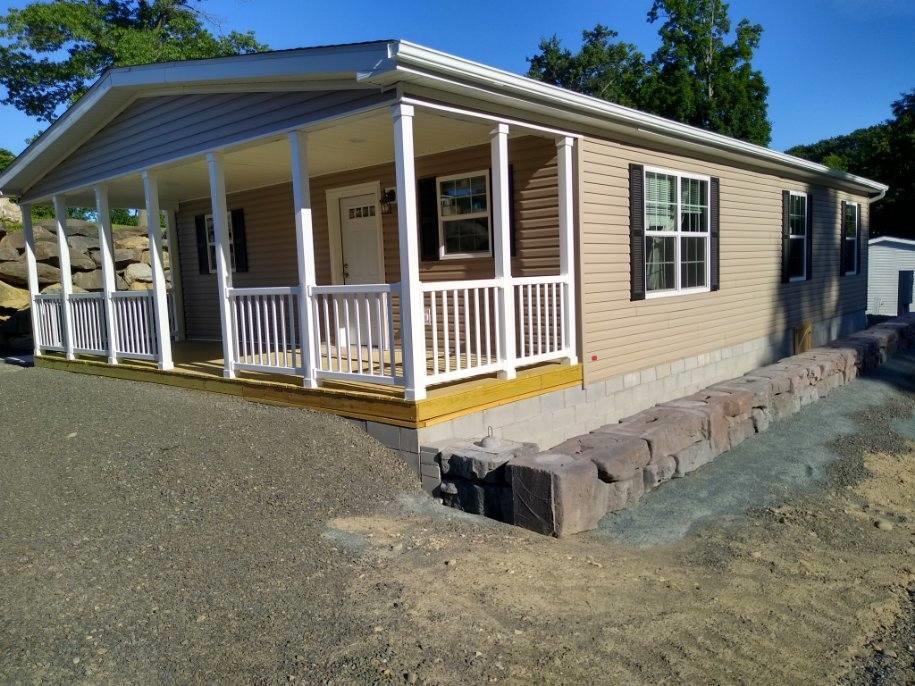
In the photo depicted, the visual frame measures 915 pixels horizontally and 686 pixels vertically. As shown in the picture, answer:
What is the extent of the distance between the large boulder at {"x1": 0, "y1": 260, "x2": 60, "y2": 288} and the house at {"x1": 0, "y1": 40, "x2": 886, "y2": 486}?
374cm

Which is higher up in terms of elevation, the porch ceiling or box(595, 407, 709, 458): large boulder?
the porch ceiling

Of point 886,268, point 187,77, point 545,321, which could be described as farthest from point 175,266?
point 886,268

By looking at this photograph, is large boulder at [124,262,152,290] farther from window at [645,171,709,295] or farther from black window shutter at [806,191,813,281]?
black window shutter at [806,191,813,281]

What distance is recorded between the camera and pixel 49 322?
9859 millimetres

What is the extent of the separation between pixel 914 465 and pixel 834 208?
7510 mm

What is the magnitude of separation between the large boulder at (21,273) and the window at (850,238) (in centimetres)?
1509

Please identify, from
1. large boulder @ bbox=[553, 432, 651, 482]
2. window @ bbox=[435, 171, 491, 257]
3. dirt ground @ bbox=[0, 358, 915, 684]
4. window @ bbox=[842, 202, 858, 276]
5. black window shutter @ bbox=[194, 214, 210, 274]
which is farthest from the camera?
window @ bbox=[842, 202, 858, 276]

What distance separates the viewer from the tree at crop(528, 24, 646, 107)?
104 feet

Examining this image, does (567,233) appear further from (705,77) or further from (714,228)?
(705,77)

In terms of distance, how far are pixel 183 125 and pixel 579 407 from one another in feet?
16.4

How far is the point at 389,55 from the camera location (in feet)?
15.4

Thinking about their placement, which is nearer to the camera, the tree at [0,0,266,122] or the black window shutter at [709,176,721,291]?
the black window shutter at [709,176,721,291]

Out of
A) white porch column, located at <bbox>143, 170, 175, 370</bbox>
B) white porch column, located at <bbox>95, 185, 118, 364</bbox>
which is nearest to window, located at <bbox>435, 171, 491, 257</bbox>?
white porch column, located at <bbox>143, 170, 175, 370</bbox>

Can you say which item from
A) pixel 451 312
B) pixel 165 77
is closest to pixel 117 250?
pixel 165 77
